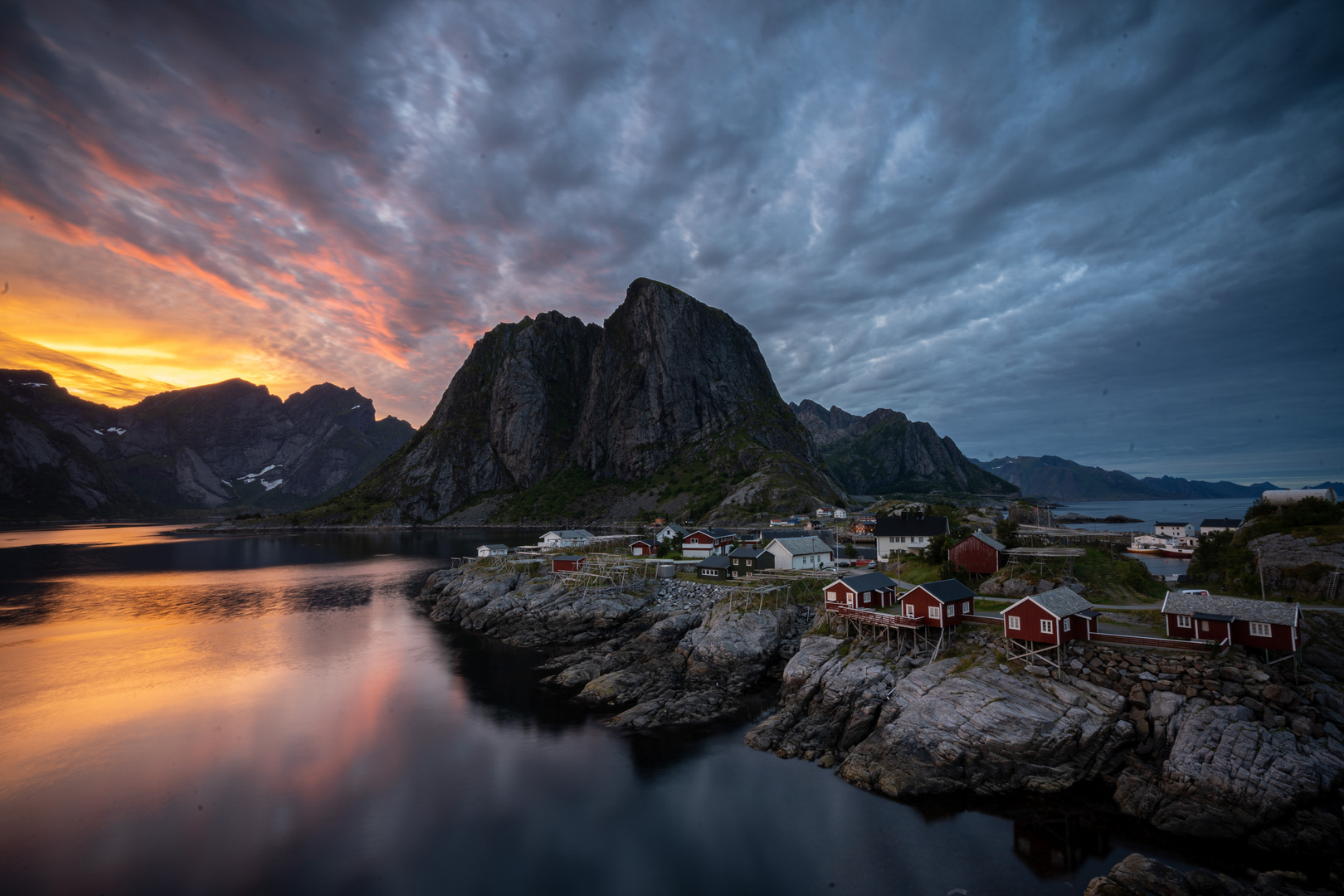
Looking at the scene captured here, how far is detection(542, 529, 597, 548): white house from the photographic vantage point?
95.9 metres

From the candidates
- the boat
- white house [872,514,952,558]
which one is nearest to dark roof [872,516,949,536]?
white house [872,514,952,558]

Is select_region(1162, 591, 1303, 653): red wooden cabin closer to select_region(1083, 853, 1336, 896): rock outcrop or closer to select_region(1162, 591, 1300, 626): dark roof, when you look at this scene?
select_region(1162, 591, 1300, 626): dark roof

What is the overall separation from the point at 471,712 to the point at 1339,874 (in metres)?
45.9

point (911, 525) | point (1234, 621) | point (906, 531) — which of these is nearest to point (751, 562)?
point (906, 531)

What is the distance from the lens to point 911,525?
66.5 metres

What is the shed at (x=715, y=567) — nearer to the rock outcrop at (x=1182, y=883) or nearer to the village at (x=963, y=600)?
the village at (x=963, y=600)

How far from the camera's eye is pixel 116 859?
2448 centimetres

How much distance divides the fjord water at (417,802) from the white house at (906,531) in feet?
139

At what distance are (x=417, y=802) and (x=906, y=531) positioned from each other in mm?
58834

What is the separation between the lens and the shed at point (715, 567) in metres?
64.1

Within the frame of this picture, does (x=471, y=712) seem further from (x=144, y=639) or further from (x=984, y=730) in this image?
(x=144, y=639)

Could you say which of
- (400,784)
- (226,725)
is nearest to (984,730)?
(400,784)

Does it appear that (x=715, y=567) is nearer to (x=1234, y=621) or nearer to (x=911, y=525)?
(x=911, y=525)

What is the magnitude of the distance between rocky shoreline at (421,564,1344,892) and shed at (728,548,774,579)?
18739mm
